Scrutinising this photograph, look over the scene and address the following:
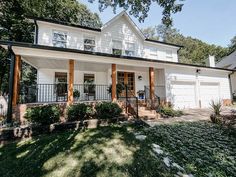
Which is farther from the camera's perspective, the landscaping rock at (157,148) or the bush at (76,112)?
the bush at (76,112)

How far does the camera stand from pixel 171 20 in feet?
31.8

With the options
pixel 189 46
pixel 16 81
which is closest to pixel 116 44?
pixel 16 81

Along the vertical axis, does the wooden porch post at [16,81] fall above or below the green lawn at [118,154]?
above

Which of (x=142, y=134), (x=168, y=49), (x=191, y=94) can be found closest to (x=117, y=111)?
(x=142, y=134)

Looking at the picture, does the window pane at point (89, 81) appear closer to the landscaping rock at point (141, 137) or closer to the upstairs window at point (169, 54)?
the landscaping rock at point (141, 137)

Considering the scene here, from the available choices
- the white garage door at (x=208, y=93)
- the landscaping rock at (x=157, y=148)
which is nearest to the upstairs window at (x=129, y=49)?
the white garage door at (x=208, y=93)

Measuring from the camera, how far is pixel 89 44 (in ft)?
38.3

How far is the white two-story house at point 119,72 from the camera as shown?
10148 millimetres

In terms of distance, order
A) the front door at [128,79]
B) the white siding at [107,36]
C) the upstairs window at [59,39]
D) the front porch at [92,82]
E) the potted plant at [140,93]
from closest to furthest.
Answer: the front porch at [92,82], the white siding at [107,36], the upstairs window at [59,39], the potted plant at [140,93], the front door at [128,79]

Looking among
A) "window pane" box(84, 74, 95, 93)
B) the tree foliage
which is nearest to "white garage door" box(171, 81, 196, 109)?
"window pane" box(84, 74, 95, 93)

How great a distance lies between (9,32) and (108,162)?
17984mm

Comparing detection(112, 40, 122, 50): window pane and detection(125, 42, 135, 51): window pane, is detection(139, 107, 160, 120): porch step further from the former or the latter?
detection(125, 42, 135, 51): window pane

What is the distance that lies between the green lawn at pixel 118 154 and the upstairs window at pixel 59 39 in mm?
7706

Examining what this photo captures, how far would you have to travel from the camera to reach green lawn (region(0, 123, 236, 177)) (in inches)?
131
